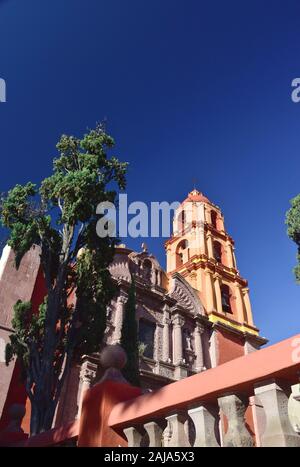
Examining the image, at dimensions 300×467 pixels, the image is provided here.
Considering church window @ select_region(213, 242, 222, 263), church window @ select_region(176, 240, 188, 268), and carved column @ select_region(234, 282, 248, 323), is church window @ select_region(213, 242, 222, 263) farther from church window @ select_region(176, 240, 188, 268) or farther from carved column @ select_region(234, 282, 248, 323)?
carved column @ select_region(234, 282, 248, 323)

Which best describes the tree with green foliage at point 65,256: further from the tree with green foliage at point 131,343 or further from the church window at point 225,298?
the church window at point 225,298

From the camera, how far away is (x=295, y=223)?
11.2 meters

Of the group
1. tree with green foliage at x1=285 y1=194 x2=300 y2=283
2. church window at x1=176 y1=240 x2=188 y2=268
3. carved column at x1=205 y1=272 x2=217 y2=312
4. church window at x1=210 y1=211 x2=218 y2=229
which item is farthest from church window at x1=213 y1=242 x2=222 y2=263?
tree with green foliage at x1=285 y1=194 x2=300 y2=283

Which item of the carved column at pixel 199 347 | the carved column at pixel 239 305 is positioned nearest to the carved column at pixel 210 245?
the carved column at pixel 239 305

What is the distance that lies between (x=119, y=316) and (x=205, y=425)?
15.0m

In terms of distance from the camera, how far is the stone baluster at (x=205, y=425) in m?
2.44

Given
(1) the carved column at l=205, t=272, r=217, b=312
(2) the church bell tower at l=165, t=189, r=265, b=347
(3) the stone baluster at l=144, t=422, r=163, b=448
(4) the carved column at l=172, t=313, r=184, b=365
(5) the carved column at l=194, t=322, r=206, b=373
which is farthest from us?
(2) the church bell tower at l=165, t=189, r=265, b=347

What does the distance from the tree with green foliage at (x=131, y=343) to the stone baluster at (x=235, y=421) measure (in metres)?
11.4

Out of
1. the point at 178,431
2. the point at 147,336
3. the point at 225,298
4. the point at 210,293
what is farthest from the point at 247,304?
the point at 178,431

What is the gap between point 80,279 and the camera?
366 inches

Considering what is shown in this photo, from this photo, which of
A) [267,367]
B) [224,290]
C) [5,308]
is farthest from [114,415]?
[224,290]

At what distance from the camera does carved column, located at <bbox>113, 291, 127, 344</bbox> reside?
16344 millimetres

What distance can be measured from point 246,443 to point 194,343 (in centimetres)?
1843

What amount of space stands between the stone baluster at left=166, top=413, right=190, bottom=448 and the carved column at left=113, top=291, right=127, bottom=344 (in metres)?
13.5
